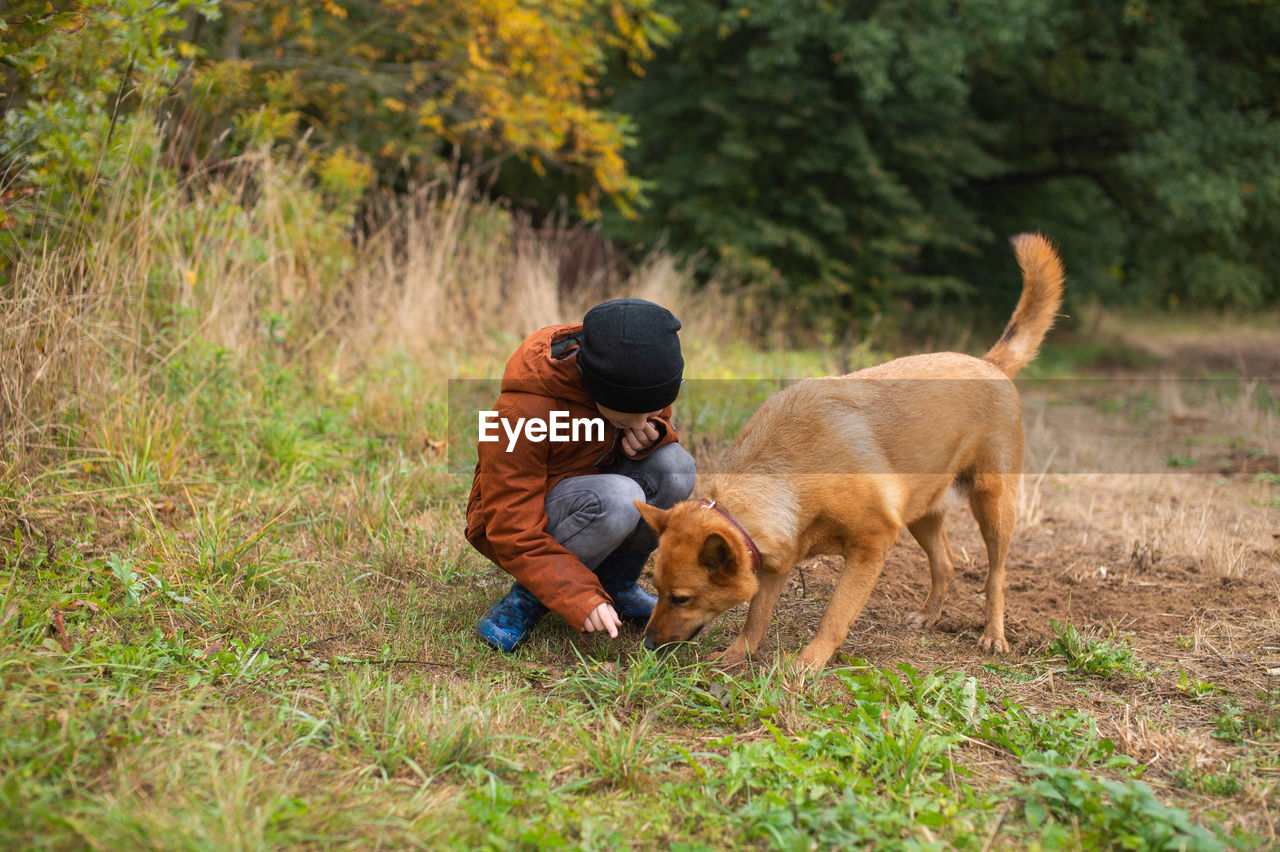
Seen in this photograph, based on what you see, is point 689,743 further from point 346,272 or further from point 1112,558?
point 346,272

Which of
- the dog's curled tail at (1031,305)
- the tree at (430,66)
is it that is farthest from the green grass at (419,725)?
the tree at (430,66)

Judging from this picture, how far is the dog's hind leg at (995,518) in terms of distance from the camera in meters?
3.80

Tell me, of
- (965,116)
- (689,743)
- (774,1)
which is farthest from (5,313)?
(965,116)

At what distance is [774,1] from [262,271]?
8.62 metres

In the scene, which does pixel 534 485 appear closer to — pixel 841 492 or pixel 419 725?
pixel 419 725

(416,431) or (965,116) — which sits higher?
(965,116)

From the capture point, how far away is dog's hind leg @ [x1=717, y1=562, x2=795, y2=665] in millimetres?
3318

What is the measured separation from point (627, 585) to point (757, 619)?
66 cm

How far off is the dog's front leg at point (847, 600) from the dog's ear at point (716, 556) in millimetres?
485

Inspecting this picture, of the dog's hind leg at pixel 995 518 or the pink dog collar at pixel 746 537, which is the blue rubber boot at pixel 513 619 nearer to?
the pink dog collar at pixel 746 537

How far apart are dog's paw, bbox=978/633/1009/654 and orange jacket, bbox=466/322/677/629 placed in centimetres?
172

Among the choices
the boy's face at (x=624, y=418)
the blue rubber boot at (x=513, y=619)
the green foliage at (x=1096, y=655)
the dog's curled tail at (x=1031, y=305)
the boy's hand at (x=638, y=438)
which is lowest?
the blue rubber boot at (x=513, y=619)

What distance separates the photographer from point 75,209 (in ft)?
15.2

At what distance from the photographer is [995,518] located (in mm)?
3885
